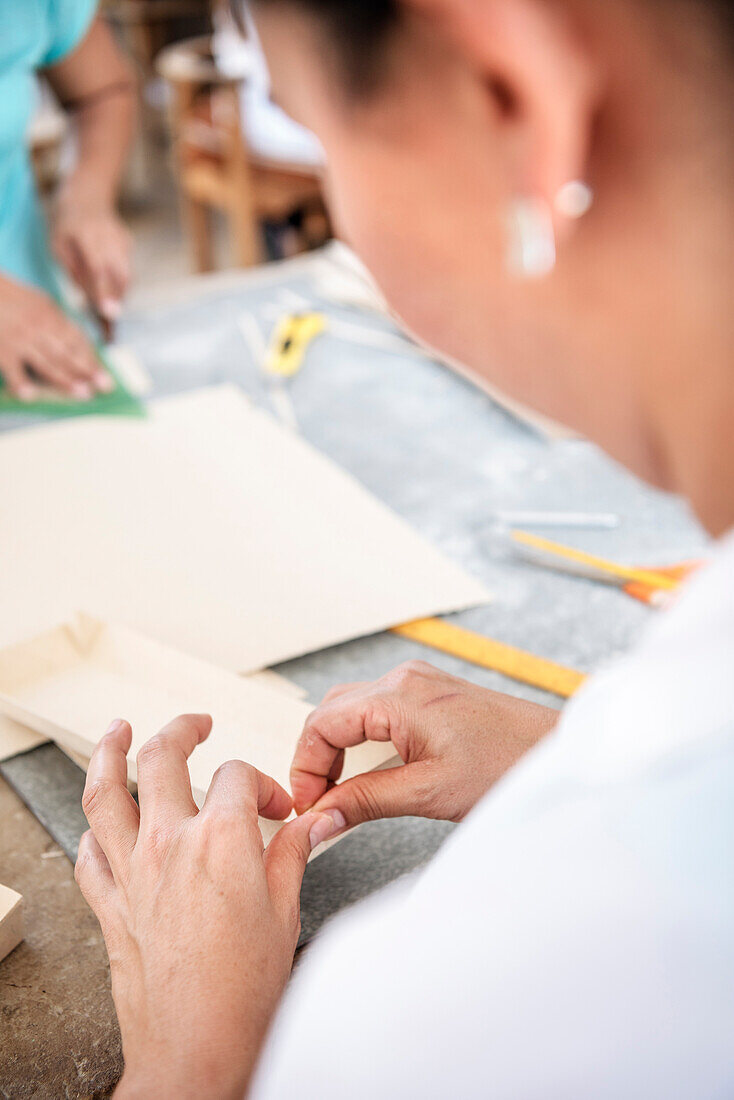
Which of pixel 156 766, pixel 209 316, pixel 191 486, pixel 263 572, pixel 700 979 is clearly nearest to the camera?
pixel 700 979

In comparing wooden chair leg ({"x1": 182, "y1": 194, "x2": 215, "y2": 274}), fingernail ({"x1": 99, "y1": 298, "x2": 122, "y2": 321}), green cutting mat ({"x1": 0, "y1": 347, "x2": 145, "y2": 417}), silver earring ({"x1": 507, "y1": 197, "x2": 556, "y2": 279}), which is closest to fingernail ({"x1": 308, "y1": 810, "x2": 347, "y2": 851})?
silver earring ({"x1": 507, "y1": 197, "x2": 556, "y2": 279})

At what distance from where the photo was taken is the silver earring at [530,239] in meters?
0.41

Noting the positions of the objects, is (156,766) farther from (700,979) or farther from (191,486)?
(191,486)

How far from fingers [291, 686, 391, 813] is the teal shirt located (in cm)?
109

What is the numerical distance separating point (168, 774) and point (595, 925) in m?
0.33

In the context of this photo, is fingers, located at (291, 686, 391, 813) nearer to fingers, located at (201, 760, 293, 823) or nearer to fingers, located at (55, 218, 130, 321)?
fingers, located at (201, 760, 293, 823)

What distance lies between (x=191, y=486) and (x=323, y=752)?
0.56 meters

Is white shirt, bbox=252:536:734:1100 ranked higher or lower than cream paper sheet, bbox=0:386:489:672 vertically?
higher

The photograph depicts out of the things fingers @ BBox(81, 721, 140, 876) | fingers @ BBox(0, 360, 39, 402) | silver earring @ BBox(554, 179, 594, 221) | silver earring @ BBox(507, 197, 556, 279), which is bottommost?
fingers @ BBox(81, 721, 140, 876)

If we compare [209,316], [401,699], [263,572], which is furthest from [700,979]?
[209,316]

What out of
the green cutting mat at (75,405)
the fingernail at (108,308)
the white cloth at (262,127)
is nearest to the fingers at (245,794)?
the green cutting mat at (75,405)

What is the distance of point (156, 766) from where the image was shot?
1.94ft

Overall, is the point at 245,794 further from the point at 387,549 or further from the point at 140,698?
the point at 387,549

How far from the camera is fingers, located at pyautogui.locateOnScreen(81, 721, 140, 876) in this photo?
0.56 m
